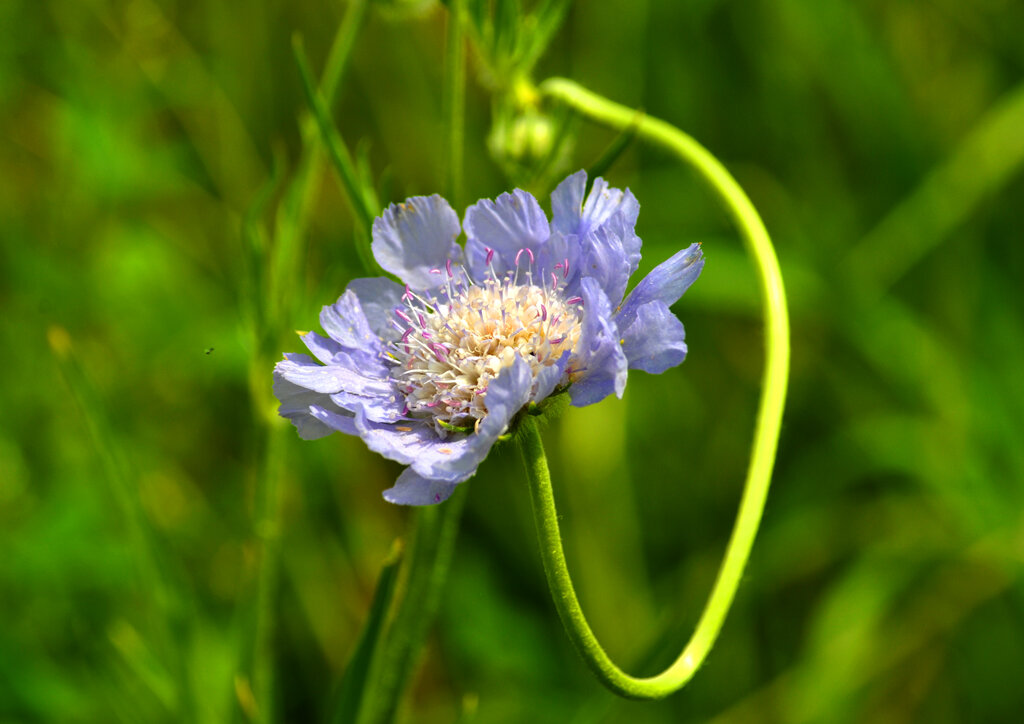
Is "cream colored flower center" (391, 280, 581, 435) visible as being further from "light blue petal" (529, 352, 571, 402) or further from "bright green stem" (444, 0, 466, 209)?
"bright green stem" (444, 0, 466, 209)

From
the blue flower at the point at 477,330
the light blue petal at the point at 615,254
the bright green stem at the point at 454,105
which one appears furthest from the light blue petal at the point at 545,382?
the bright green stem at the point at 454,105

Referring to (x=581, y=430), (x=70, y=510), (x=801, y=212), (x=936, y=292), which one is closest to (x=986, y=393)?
(x=936, y=292)

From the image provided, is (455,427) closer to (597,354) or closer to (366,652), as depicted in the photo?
(597,354)

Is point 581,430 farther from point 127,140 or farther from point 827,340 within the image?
point 127,140

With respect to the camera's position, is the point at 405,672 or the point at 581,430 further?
the point at 581,430

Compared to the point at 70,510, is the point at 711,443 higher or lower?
higher

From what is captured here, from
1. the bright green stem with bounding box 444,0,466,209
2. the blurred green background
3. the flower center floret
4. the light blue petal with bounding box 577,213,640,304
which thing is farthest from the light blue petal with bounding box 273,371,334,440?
the blurred green background
